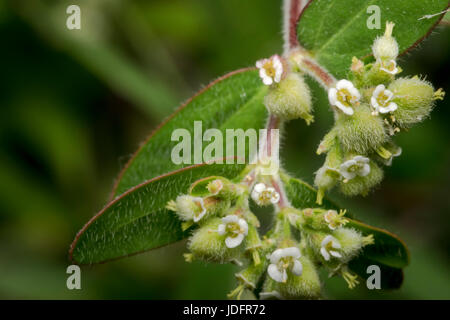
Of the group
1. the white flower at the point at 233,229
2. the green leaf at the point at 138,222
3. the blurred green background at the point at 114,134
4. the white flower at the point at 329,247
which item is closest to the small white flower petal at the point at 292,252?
the white flower at the point at 329,247

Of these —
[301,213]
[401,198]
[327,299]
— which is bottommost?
[327,299]

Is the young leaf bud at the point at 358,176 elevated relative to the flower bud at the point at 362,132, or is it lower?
lower

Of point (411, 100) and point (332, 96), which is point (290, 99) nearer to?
point (332, 96)

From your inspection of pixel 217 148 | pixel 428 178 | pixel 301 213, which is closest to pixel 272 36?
pixel 428 178

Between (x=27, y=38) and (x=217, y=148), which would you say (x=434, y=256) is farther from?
(x=27, y=38)

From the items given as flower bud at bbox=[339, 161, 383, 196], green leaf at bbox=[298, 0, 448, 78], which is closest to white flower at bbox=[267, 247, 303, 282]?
flower bud at bbox=[339, 161, 383, 196]

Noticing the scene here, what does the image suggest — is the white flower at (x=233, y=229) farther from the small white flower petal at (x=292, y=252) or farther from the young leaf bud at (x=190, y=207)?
the small white flower petal at (x=292, y=252)
